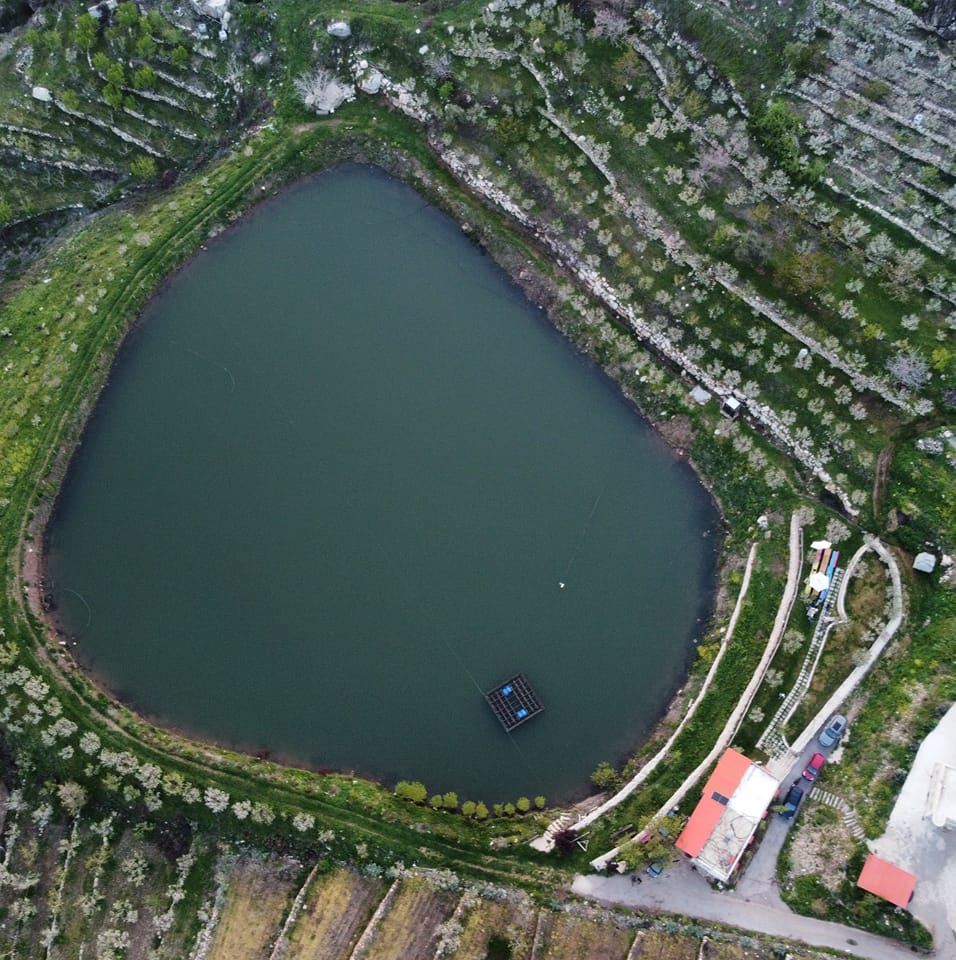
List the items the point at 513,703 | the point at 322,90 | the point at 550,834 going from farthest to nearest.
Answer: the point at 322,90
the point at 513,703
the point at 550,834

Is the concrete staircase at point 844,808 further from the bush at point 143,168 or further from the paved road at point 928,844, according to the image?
the bush at point 143,168

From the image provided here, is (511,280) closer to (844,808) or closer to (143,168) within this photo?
(143,168)

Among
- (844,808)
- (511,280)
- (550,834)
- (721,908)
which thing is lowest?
(550,834)

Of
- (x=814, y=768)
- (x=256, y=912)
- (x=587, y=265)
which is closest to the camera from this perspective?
(x=814, y=768)

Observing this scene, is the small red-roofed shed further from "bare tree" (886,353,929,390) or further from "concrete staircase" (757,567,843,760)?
"bare tree" (886,353,929,390)

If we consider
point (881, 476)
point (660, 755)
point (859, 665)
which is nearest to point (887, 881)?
point (859, 665)

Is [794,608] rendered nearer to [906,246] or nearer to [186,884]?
→ [906,246]
